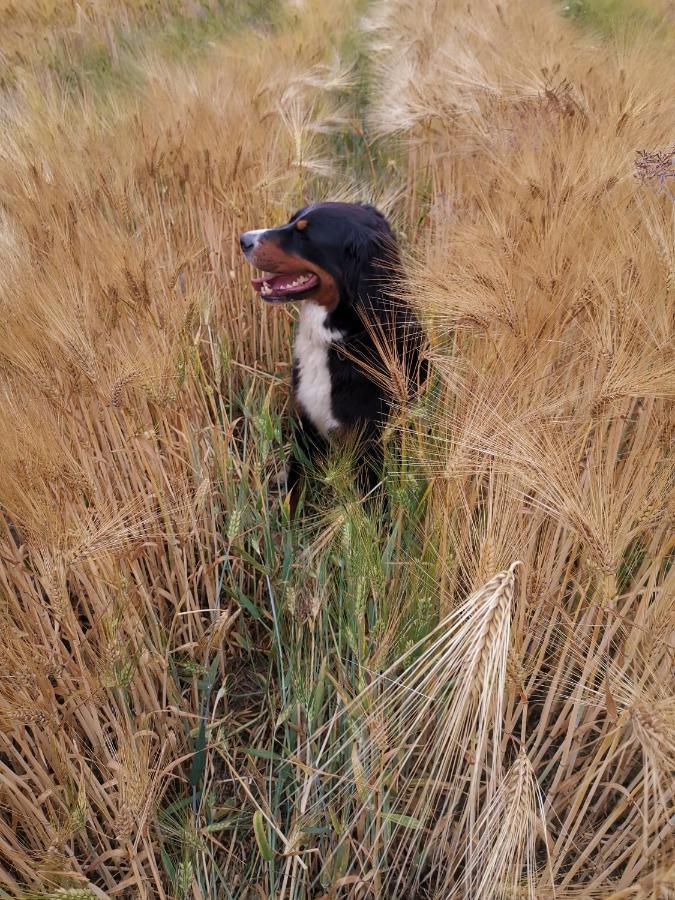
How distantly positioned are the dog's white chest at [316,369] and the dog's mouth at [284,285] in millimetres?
76

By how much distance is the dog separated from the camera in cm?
203

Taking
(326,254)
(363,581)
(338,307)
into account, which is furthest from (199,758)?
(326,254)

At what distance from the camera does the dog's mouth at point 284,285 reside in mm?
2105

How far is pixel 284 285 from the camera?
7.13ft

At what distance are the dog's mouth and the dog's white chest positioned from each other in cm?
8

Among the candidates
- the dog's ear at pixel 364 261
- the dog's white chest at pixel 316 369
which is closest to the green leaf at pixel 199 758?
the dog's white chest at pixel 316 369

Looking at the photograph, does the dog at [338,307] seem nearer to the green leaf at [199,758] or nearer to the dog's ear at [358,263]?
the dog's ear at [358,263]

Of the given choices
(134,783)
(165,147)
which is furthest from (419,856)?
(165,147)

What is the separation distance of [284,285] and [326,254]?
19cm

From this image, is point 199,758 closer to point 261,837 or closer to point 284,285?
point 261,837

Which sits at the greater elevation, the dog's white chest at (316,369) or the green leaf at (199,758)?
the dog's white chest at (316,369)

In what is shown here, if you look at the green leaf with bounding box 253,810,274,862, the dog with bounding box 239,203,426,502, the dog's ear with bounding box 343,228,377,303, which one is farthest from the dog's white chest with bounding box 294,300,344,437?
the green leaf with bounding box 253,810,274,862

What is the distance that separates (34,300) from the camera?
1.37 metres

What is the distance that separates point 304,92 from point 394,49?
150 cm
